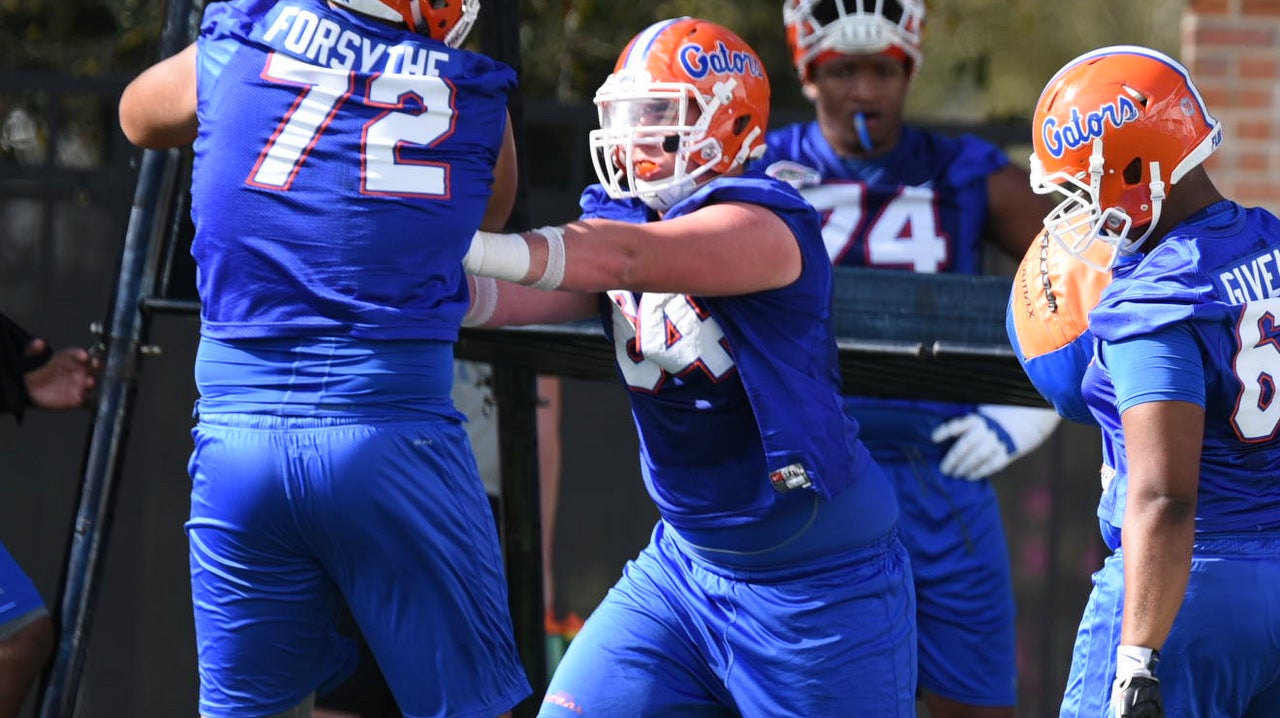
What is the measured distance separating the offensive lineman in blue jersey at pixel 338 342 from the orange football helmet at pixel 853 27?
1755mm

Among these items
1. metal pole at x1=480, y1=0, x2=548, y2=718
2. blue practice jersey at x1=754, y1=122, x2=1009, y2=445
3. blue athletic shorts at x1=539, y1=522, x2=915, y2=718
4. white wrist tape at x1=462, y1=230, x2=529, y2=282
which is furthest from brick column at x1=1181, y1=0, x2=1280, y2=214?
white wrist tape at x1=462, y1=230, x2=529, y2=282

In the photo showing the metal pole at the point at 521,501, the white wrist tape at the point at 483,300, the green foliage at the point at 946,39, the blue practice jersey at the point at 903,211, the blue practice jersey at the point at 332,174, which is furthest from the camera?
the green foliage at the point at 946,39

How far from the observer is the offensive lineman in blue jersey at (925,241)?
4578mm

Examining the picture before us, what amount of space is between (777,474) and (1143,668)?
72 cm

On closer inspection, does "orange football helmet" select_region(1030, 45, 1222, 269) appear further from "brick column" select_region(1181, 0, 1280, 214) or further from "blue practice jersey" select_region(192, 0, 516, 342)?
"brick column" select_region(1181, 0, 1280, 214)

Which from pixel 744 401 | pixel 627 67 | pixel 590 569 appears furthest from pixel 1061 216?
pixel 590 569

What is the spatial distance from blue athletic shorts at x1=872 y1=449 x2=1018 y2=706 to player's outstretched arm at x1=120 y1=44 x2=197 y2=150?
210 centimetres

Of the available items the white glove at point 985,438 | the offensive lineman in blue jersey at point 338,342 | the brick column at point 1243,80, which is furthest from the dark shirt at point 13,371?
the brick column at point 1243,80

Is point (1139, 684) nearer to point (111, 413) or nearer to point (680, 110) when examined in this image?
point (680, 110)

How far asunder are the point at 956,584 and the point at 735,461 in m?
1.46

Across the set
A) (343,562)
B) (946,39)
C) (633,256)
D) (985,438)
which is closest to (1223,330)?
(633,256)

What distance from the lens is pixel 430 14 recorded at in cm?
329

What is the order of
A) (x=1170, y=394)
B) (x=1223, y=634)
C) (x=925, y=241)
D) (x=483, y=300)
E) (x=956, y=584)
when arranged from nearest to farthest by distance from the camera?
(x=1170, y=394)
(x=1223, y=634)
(x=483, y=300)
(x=956, y=584)
(x=925, y=241)

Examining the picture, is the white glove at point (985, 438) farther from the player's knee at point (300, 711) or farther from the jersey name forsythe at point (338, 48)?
the jersey name forsythe at point (338, 48)
